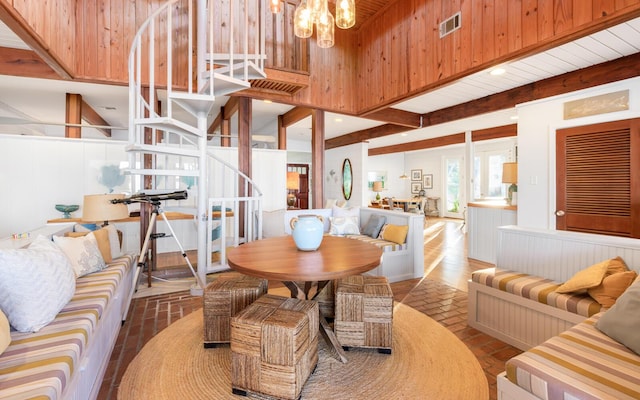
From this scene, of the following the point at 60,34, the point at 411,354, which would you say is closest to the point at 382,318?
the point at 411,354

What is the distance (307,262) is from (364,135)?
6.41m

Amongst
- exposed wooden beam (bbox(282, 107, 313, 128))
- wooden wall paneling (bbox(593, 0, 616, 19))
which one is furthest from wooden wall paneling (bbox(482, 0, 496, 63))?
exposed wooden beam (bbox(282, 107, 313, 128))

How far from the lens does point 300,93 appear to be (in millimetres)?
4480

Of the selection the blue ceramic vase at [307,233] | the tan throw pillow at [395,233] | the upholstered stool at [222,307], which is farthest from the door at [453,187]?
the upholstered stool at [222,307]

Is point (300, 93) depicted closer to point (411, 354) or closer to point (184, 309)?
point (184, 309)

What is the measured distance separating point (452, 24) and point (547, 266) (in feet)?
8.41

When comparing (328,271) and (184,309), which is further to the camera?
(184,309)

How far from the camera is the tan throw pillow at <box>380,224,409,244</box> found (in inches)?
148

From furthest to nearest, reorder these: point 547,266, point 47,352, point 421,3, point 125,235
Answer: point 125,235
point 421,3
point 547,266
point 47,352

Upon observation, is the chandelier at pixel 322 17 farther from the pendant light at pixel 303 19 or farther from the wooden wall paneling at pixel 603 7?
the wooden wall paneling at pixel 603 7

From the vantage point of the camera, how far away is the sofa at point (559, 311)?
1.17 m

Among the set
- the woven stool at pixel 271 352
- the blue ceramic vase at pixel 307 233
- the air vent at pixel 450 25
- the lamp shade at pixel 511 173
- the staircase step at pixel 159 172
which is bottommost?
the woven stool at pixel 271 352

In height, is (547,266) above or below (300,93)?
below

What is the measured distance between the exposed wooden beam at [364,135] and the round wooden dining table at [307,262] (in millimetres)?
4880
